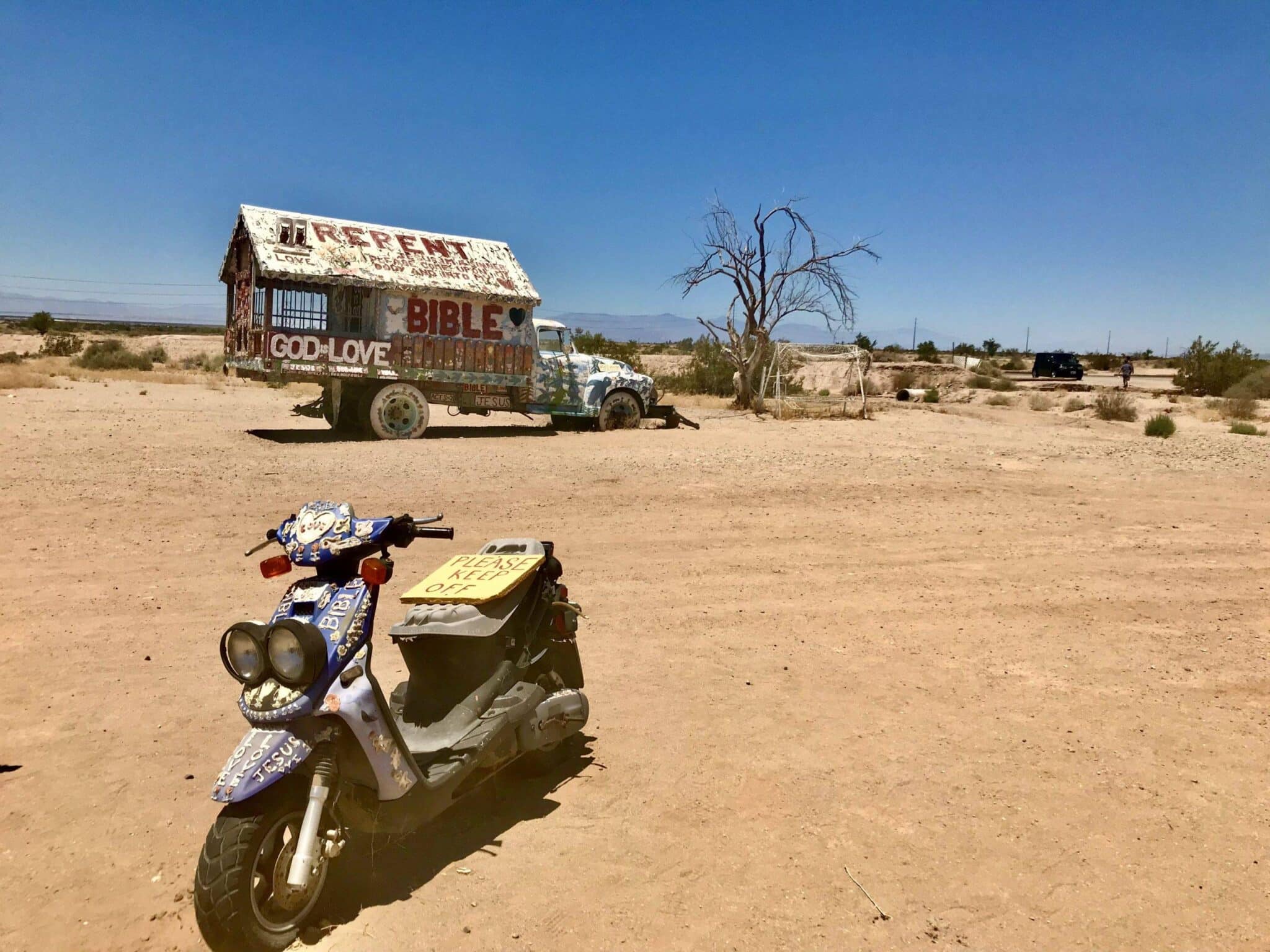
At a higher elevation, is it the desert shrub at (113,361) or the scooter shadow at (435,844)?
the desert shrub at (113,361)

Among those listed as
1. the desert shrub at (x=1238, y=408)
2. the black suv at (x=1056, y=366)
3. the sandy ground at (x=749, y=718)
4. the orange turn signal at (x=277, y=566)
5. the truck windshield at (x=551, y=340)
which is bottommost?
the sandy ground at (x=749, y=718)

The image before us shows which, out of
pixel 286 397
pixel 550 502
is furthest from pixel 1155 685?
pixel 286 397

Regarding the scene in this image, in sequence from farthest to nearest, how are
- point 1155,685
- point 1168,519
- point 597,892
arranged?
point 1168,519 < point 1155,685 < point 597,892

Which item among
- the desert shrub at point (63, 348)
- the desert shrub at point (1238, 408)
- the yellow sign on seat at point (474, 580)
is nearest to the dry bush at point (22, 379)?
the desert shrub at point (63, 348)

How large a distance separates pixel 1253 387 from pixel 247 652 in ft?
121

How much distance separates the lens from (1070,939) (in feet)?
11.3

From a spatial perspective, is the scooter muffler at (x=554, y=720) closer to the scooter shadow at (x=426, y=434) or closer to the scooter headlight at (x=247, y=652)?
the scooter headlight at (x=247, y=652)

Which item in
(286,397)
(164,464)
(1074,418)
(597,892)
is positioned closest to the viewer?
(597,892)

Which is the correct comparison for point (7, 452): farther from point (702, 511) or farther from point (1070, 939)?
point (1070, 939)

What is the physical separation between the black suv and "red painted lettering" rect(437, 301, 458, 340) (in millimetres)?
39850

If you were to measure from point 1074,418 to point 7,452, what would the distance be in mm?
23691

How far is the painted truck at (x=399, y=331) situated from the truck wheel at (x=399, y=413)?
23 mm

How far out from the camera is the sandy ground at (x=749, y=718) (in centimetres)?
361

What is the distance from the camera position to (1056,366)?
1992 inches
